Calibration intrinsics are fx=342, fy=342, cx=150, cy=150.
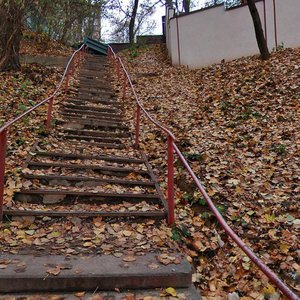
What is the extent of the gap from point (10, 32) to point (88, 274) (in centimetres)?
893

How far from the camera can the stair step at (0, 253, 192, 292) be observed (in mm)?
2699

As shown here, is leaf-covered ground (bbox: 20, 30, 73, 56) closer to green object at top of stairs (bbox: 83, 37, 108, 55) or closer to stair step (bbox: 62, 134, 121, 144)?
green object at top of stairs (bbox: 83, 37, 108, 55)

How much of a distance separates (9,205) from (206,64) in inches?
428

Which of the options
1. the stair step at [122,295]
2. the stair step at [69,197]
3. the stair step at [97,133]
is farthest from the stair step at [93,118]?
the stair step at [122,295]

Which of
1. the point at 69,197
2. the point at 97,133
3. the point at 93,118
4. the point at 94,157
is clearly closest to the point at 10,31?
the point at 93,118

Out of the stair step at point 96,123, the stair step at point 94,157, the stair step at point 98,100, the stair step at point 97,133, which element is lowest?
the stair step at point 94,157

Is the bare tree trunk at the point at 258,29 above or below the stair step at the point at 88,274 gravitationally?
above

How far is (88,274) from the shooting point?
2.78m

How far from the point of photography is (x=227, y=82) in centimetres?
994

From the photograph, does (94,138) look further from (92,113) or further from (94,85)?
(94,85)

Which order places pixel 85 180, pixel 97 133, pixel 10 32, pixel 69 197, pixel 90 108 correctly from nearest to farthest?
pixel 69 197, pixel 85 180, pixel 97 133, pixel 90 108, pixel 10 32

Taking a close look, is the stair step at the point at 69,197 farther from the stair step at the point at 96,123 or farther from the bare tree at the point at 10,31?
the bare tree at the point at 10,31

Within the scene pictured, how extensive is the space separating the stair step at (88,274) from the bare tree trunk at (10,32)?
830 centimetres

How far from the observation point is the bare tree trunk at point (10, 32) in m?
9.51
